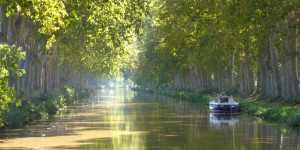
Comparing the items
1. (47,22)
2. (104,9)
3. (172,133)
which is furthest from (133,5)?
(47,22)

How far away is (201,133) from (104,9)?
8751 millimetres

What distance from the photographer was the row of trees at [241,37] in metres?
25.9

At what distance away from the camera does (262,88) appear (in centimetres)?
4250

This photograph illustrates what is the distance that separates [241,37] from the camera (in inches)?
1318

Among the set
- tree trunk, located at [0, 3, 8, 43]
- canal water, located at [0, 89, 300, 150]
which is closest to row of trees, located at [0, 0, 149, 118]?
tree trunk, located at [0, 3, 8, 43]

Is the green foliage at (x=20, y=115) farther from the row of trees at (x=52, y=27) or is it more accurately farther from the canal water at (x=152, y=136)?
the row of trees at (x=52, y=27)

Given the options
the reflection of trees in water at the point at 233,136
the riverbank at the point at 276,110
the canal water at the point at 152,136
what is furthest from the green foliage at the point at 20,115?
the riverbank at the point at 276,110

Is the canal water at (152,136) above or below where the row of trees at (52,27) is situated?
below

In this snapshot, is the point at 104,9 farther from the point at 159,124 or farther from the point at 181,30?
the point at 181,30

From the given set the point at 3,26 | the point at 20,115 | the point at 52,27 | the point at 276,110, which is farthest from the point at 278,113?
the point at 3,26

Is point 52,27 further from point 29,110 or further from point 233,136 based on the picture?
point 29,110

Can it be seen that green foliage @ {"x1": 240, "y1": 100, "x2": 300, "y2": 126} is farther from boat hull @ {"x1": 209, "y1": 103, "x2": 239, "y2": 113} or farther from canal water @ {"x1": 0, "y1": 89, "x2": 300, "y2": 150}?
canal water @ {"x1": 0, "y1": 89, "x2": 300, "y2": 150}

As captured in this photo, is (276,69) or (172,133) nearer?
(172,133)

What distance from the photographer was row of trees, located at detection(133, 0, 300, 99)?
25.9 meters
